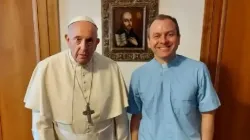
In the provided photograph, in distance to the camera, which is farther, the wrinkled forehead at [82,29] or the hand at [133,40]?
the hand at [133,40]

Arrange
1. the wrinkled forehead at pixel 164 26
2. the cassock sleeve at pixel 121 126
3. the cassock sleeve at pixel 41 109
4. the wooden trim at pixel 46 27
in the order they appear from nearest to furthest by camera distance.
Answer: the wrinkled forehead at pixel 164 26 → the cassock sleeve at pixel 41 109 → the cassock sleeve at pixel 121 126 → the wooden trim at pixel 46 27

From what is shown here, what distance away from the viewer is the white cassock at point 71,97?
4.80 ft

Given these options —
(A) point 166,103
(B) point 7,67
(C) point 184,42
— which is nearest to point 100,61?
(A) point 166,103

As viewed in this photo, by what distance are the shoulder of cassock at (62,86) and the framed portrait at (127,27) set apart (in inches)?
11.2

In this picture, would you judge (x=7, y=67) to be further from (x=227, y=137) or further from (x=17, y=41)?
(x=227, y=137)

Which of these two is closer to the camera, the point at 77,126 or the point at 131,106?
the point at 77,126

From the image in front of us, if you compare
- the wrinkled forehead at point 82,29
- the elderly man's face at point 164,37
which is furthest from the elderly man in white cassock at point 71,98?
the elderly man's face at point 164,37

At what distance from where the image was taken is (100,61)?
5.04ft

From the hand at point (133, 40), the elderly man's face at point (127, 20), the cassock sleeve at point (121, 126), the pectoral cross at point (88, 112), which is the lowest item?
the cassock sleeve at point (121, 126)

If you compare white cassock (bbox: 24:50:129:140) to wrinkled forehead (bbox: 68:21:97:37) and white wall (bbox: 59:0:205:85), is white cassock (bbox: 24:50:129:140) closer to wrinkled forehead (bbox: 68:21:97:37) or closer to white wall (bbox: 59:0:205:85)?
wrinkled forehead (bbox: 68:21:97:37)

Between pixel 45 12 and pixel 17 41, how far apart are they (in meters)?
0.26

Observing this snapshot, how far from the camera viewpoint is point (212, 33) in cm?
180

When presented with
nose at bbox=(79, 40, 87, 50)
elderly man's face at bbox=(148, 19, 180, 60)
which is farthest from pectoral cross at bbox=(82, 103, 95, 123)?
elderly man's face at bbox=(148, 19, 180, 60)

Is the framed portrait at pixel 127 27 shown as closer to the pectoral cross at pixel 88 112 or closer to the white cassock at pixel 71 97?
the white cassock at pixel 71 97
